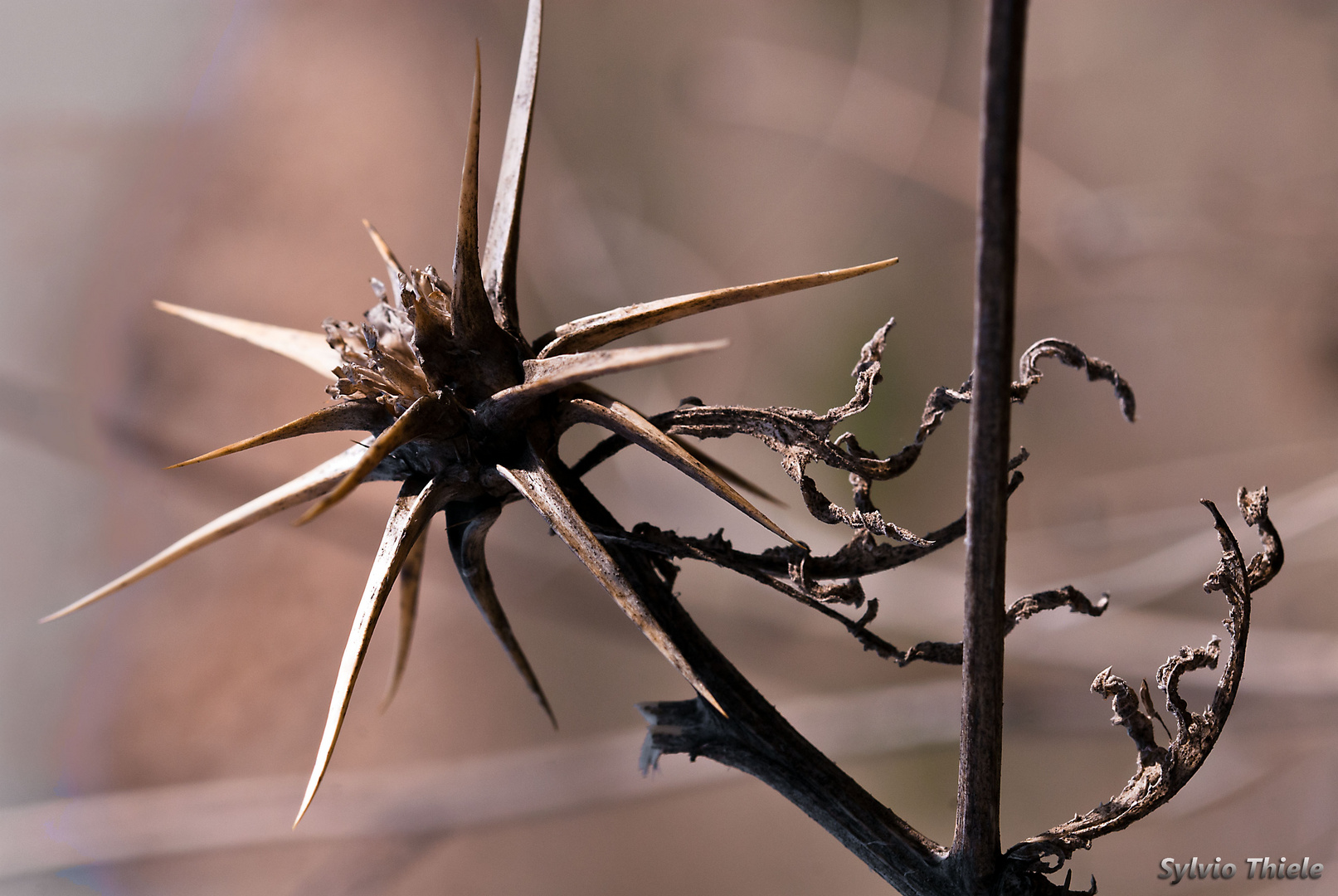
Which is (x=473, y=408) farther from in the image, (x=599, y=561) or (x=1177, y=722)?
(x=1177, y=722)

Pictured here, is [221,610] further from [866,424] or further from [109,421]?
[866,424]

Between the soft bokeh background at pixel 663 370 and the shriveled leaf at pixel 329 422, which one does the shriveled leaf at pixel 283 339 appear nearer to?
the shriveled leaf at pixel 329 422

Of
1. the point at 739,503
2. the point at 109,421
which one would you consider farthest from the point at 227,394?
the point at 739,503

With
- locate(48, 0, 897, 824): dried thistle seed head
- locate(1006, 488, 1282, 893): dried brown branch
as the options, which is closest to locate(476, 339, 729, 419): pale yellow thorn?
locate(48, 0, 897, 824): dried thistle seed head
